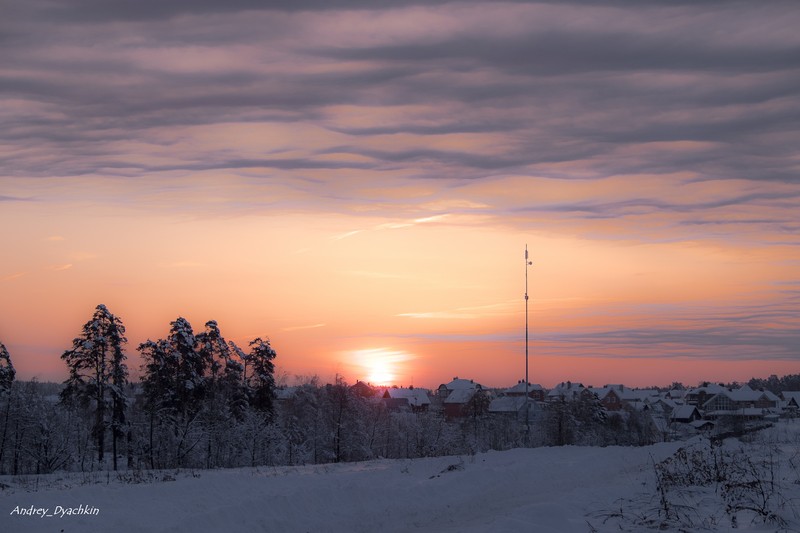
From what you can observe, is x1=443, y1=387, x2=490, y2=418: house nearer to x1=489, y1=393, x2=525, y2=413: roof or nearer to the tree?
x1=489, y1=393, x2=525, y2=413: roof

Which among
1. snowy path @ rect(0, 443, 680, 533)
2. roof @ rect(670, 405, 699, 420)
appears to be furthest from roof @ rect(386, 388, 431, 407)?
snowy path @ rect(0, 443, 680, 533)

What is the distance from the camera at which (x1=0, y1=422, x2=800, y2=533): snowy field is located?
1527cm

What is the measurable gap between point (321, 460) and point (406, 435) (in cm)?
2298

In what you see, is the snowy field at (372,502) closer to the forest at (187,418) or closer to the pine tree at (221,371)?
the forest at (187,418)

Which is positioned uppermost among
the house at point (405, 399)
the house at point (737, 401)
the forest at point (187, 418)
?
the forest at point (187, 418)

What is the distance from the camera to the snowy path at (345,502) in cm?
1809

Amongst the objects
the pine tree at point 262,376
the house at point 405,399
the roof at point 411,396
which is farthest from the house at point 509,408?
the pine tree at point 262,376

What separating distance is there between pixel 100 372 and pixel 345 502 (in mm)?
39225

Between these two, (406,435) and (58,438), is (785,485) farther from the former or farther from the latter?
(406,435)

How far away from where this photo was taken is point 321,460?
3051 inches

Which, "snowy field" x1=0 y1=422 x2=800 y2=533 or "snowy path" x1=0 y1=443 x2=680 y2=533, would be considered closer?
"snowy field" x1=0 y1=422 x2=800 y2=533

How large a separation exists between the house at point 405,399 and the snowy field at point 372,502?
141643 mm

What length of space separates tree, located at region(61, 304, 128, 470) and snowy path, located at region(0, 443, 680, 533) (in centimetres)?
2988

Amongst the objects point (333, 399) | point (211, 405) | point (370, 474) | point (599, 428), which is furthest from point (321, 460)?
point (370, 474)
